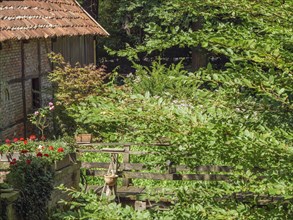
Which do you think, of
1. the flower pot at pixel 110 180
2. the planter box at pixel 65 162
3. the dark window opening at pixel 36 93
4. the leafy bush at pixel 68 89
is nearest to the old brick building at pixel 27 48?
the dark window opening at pixel 36 93

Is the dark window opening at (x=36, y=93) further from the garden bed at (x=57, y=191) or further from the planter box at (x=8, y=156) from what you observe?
the garden bed at (x=57, y=191)

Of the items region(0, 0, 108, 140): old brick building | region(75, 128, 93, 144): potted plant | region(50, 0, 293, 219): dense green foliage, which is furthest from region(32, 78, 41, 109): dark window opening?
region(50, 0, 293, 219): dense green foliage

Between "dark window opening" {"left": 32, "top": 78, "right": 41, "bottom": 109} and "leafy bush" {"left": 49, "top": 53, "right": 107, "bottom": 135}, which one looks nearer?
"leafy bush" {"left": 49, "top": 53, "right": 107, "bottom": 135}

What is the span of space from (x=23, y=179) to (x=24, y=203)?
14.4 inches

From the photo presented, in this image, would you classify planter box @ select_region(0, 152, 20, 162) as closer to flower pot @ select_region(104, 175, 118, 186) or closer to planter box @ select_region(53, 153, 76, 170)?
planter box @ select_region(53, 153, 76, 170)

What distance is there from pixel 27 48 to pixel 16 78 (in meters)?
1.06

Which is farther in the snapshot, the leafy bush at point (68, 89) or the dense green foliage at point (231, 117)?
the leafy bush at point (68, 89)

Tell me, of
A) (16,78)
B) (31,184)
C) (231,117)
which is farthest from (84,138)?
(231,117)

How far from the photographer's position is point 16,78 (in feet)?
46.3

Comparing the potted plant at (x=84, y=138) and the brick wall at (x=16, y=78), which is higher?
the brick wall at (x=16, y=78)

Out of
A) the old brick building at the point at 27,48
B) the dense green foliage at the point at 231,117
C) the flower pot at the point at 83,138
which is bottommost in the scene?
the flower pot at the point at 83,138

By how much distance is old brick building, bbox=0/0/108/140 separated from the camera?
43.9 ft

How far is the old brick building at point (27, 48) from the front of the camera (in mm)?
13383

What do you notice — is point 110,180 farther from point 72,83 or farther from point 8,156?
point 72,83
